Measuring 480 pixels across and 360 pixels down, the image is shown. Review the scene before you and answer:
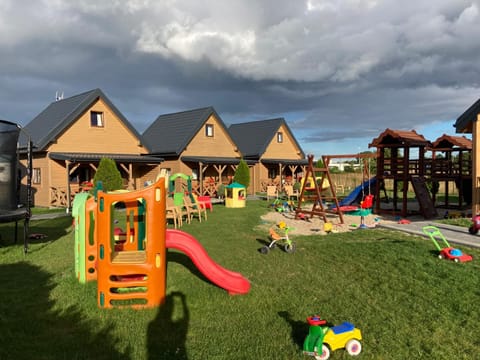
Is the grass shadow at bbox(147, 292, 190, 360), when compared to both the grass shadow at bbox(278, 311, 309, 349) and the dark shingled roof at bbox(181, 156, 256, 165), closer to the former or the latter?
the grass shadow at bbox(278, 311, 309, 349)

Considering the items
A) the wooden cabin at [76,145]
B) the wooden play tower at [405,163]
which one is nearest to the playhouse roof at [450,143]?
the wooden play tower at [405,163]

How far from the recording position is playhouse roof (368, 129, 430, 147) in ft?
47.2

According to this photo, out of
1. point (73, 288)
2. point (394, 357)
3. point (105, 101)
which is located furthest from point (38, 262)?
point (105, 101)

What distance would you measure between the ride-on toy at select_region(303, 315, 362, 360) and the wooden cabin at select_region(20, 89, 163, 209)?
1650 cm

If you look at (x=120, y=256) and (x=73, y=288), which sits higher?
(x=120, y=256)

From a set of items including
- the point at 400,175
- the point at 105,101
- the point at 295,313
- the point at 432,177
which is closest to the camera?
the point at 295,313

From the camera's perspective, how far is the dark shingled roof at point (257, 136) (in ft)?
97.6

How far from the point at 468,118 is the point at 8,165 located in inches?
520

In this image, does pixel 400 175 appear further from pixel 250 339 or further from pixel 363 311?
pixel 250 339

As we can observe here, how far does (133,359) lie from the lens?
377cm

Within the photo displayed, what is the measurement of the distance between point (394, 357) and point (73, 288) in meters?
4.78

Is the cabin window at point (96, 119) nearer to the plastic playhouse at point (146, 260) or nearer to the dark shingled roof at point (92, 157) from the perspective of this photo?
the dark shingled roof at point (92, 157)

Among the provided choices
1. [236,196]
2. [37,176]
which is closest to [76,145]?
[37,176]

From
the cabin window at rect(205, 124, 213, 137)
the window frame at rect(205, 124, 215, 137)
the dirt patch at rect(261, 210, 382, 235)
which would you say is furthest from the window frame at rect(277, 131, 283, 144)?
the dirt patch at rect(261, 210, 382, 235)
